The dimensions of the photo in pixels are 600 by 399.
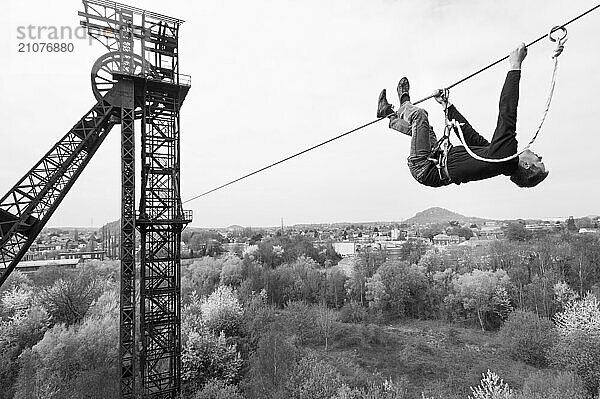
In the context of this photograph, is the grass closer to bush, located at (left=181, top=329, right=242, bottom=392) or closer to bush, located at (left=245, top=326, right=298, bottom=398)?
bush, located at (left=245, top=326, right=298, bottom=398)

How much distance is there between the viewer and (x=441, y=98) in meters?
2.87

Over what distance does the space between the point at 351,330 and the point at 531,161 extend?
963 inches

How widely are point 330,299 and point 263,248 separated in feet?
36.9

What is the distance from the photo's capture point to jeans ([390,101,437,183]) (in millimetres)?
2758

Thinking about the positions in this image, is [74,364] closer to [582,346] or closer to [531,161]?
[531,161]

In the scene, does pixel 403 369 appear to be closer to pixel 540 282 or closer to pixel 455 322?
pixel 455 322

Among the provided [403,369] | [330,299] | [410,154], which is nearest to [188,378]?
[403,369]

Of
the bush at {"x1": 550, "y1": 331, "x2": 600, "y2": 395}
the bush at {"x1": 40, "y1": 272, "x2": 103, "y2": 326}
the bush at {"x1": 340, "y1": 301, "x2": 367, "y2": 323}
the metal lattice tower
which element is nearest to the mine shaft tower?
the metal lattice tower

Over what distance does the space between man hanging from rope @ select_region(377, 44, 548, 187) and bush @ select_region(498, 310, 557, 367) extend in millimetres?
20534

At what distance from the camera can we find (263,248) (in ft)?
133

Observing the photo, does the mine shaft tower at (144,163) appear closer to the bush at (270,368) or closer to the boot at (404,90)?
the bush at (270,368)

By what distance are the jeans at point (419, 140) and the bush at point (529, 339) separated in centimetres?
2058

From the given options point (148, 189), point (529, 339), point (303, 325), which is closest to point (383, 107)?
point (148, 189)

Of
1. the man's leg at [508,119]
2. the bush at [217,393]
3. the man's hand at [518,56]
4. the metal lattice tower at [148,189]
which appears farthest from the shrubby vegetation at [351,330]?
the man's hand at [518,56]
